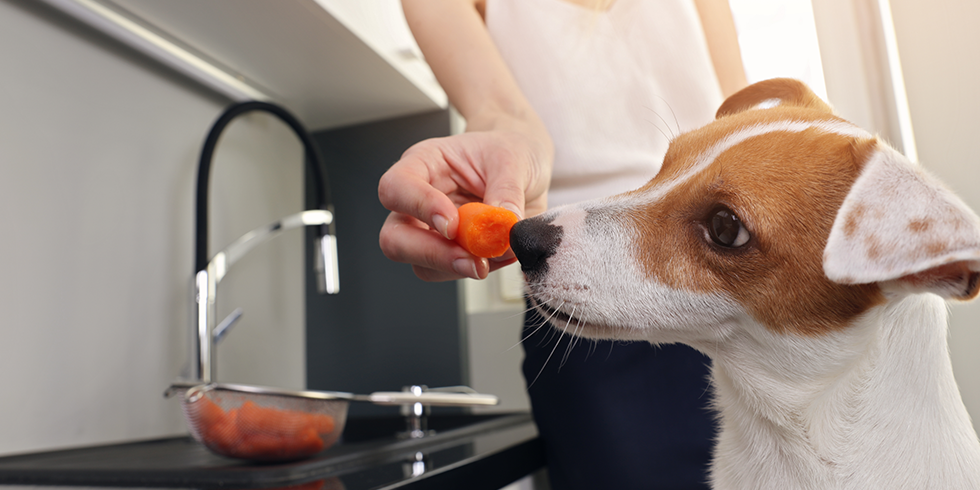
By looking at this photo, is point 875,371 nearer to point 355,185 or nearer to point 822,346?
point 822,346

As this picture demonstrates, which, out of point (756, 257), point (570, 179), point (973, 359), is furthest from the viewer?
point (570, 179)

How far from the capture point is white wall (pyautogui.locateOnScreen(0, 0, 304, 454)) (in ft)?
4.07

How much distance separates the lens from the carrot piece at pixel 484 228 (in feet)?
1.98

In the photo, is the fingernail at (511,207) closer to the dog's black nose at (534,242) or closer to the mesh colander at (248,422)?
the dog's black nose at (534,242)

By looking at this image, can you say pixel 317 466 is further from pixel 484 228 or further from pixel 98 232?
pixel 98 232

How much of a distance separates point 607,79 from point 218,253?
3.53 ft

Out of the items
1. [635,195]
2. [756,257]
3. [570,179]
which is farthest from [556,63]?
[756,257]

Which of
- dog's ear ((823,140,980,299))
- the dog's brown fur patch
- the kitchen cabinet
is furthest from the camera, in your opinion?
the kitchen cabinet

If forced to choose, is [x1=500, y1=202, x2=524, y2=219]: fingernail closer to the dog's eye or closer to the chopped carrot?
the dog's eye

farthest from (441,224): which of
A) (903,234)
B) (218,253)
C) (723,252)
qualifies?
(218,253)

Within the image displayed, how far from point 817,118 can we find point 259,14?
1.25 metres

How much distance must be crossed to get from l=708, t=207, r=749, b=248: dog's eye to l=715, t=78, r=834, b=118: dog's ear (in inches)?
9.4

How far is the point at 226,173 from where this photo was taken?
5.92 feet

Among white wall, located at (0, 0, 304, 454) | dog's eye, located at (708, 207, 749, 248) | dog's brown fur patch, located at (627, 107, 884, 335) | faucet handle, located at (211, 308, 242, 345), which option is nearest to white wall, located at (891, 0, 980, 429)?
dog's brown fur patch, located at (627, 107, 884, 335)
